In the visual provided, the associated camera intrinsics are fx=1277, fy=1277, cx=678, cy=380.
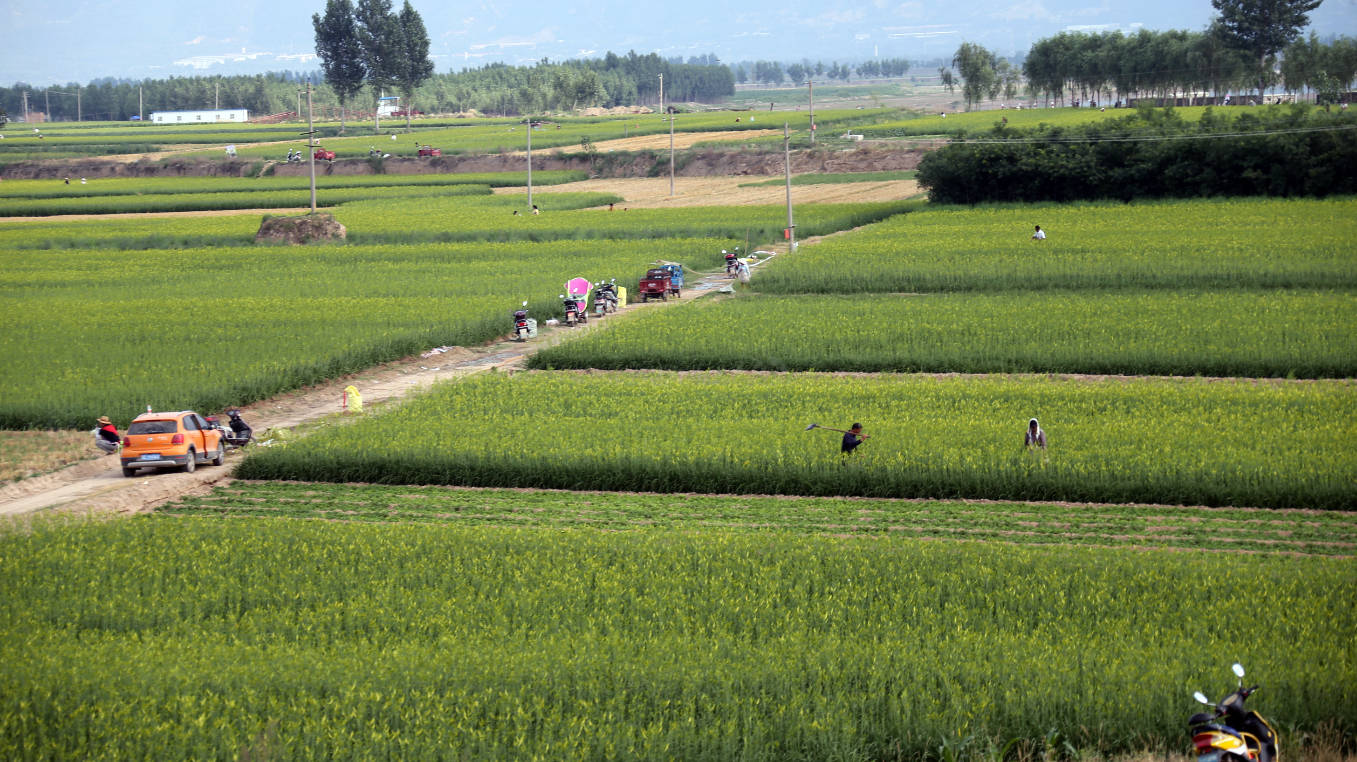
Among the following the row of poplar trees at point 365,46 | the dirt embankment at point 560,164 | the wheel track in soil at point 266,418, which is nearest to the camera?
the wheel track in soil at point 266,418

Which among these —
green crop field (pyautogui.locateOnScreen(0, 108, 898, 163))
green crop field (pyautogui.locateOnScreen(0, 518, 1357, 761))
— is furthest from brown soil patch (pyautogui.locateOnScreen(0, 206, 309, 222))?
green crop field (pyautogui.locateOnScreen(0, 518, 1357, 761))

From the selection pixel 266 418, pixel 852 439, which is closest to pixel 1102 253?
pixel 852 439

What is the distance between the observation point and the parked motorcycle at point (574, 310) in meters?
48.6

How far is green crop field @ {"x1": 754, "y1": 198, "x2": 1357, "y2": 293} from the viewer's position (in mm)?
49969

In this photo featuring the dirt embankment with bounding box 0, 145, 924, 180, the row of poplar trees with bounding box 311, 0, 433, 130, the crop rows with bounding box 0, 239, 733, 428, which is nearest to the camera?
the crop rows with bounding box 0, 239, 733, 428

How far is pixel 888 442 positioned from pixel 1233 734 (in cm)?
1577

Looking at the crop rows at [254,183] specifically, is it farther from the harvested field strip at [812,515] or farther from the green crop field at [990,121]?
the harvested field strip at [812,515]

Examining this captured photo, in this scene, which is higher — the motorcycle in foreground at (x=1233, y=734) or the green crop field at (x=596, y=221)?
the green crop field at (x=596, y=221)

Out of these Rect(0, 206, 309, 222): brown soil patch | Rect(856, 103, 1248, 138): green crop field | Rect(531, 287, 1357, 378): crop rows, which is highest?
Rect(856, 103, 1248, 138): green crop field

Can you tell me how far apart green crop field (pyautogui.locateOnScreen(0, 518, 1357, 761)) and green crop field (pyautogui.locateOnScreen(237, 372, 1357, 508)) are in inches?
175

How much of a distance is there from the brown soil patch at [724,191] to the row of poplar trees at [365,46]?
75.0 metres

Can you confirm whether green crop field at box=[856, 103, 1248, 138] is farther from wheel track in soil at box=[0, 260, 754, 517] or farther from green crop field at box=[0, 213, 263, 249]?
wheel track in soil at box=[0, 260, 754, 517]

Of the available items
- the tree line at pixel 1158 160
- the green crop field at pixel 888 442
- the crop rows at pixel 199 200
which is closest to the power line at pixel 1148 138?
the tree line at pixel 1158 160

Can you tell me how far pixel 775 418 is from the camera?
3014 cm
